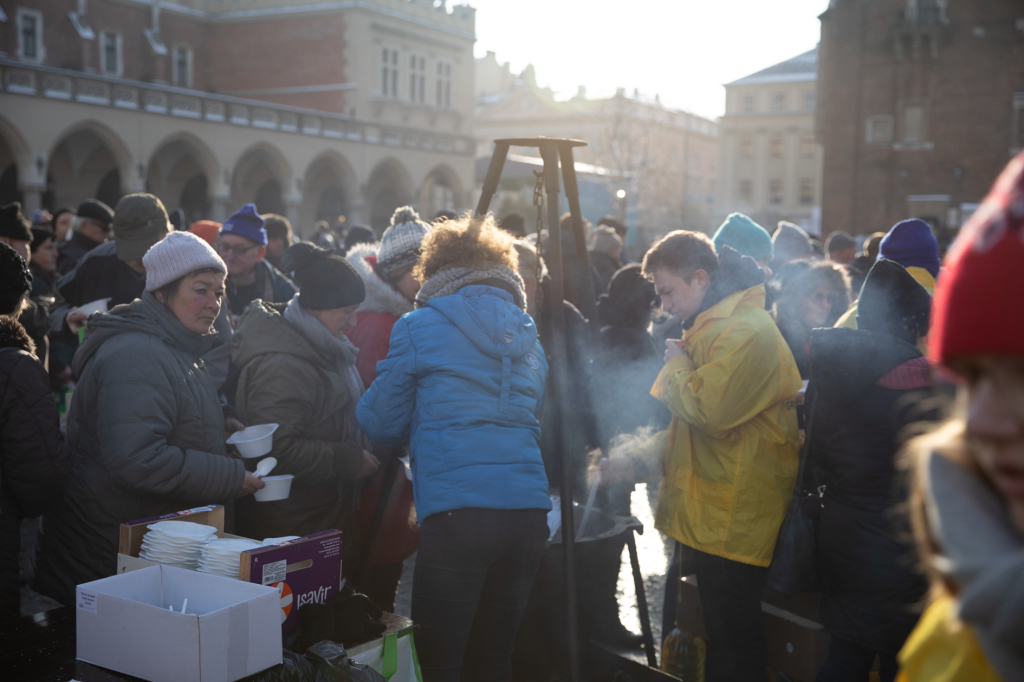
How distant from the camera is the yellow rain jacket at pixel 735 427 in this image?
3.09m

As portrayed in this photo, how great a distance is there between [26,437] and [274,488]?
0.83 m

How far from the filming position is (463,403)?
2.70 meters

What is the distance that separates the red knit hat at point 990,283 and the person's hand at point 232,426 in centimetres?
304

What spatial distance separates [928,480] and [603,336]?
3927mm

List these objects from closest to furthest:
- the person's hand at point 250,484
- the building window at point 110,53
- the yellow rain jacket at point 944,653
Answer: the yellow rain jacket at point 944,653 < the person's hand at point 250,484 < the building window at point 110,53

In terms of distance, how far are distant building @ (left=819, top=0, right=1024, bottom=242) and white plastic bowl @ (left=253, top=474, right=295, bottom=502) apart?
3086cm

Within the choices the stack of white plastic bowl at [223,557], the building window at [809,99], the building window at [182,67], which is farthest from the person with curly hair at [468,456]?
the building window at [809,99]

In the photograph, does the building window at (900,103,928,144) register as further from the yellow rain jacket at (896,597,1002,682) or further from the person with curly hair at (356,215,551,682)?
the yellow rain jacket at (896,597,1002,682)

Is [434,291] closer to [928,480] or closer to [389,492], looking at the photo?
[389,492]

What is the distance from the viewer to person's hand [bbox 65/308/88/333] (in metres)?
4.35

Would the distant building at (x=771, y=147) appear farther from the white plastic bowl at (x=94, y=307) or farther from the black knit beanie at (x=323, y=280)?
the black knit beanie at (x=323, y=280)

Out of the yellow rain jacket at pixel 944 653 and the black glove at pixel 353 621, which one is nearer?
the yellow rain jacket at pixel 944 653

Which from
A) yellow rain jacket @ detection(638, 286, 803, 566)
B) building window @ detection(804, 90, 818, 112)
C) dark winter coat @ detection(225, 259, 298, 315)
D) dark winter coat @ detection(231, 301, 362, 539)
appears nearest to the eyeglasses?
dark winter coat @ detection(225, 259, 298, 315)

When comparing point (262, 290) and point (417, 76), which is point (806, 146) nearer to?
point (417, 76)
